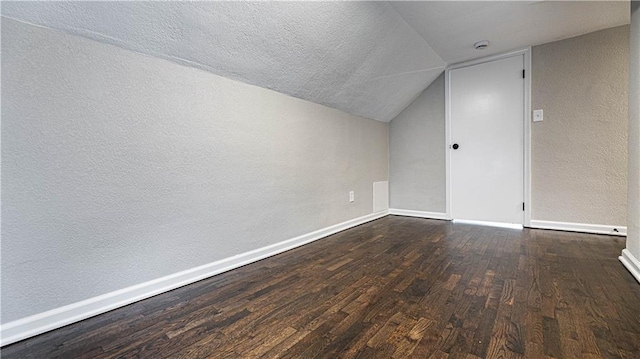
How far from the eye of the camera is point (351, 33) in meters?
2.19

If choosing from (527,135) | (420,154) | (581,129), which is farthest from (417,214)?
(581,129)

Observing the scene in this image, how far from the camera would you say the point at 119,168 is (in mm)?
1460

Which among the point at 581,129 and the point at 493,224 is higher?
the point at 581,129

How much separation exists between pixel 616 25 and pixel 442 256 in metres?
2.77

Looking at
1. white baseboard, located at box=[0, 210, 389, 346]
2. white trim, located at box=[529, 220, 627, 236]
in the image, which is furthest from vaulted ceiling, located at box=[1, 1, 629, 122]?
white trim, located at box=[529, 220, 627, 236]

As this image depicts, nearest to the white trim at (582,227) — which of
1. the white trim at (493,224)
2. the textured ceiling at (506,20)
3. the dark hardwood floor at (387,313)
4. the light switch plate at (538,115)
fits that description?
the white trim at (493,224)

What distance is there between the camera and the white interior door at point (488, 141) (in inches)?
121

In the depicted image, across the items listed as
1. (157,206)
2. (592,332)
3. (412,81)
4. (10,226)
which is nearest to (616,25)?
(412,81)

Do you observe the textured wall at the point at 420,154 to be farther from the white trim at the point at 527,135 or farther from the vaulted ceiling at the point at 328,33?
the white trim at the point at 527,135

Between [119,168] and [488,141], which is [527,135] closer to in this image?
[488,141]

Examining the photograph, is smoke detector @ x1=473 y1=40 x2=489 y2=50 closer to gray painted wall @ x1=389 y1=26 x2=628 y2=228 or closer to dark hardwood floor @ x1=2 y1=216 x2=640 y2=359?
gray painted wall @ x1=389 y1=26 x2=628 y2=228

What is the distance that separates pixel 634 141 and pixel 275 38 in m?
2.49

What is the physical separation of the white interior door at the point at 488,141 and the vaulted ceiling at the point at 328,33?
0.27 m

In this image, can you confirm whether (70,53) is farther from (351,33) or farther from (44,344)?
(351,33)
